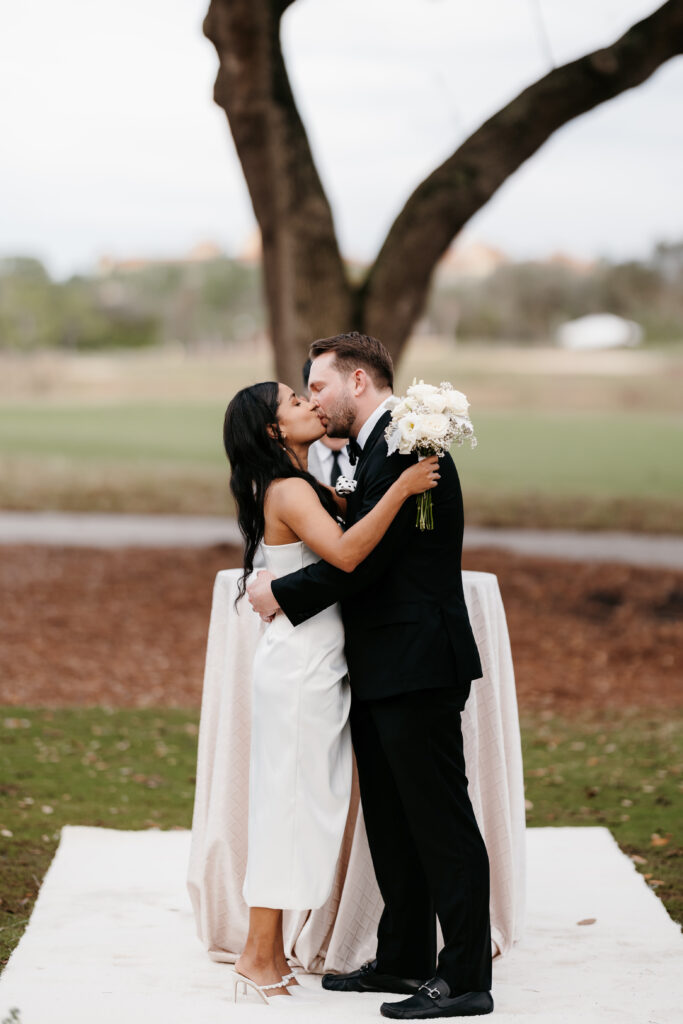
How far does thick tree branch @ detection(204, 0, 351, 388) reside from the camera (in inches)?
433

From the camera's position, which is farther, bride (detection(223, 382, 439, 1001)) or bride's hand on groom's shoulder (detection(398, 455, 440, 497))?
bride (detection(223, 382, 439, 1001))

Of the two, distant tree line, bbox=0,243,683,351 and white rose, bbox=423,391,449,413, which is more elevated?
distant tree line, bbox=0,243,683,351

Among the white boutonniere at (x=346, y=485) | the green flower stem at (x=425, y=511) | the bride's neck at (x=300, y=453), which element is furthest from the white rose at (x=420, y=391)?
the bride's neck at (x=300, y=453)

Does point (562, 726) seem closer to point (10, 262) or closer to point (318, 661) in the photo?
point (318, 661)

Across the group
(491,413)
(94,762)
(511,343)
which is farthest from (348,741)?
(511,343)

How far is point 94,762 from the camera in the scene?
8.12m

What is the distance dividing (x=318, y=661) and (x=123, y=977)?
4.35 feet

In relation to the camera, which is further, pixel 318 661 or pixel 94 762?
pixel 94 762

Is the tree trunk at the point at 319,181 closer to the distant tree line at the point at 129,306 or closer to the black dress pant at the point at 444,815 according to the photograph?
the black dress pant at the point at 444,815

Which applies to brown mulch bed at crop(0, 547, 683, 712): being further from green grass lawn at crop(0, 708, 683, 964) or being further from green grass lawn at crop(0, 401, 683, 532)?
green grass lawn at crop(0, 401, 683, 532)

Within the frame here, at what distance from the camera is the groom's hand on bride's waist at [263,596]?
4.45 m

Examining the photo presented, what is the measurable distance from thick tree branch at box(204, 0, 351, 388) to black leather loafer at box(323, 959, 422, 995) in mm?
7590

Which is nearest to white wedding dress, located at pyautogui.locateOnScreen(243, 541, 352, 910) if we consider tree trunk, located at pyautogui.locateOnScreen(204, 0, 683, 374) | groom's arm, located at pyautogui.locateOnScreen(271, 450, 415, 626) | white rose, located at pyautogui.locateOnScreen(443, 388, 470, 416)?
groom's arm, located at pyautogui.locateOnScreen(271, 450, 415, 626)

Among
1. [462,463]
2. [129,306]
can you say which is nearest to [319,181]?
[462,463]
